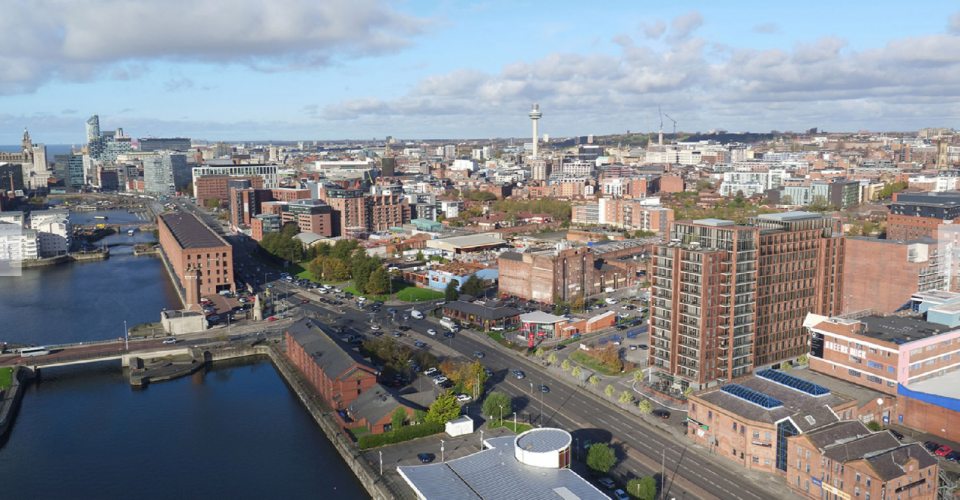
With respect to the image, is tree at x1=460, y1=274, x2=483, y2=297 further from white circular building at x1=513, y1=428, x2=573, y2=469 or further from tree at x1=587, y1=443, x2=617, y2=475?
white circular building at x1=513, y1=428, x2=573, y2=469

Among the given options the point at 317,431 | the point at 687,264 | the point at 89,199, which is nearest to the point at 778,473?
the point at 687,264

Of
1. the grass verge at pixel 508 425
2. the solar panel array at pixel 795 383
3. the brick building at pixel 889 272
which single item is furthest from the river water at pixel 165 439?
the brick building at pixel 889 272

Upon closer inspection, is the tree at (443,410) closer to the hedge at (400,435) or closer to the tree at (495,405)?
the hedge at (400,435)

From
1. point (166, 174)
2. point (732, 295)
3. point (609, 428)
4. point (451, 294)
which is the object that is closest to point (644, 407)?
point (609, 428)

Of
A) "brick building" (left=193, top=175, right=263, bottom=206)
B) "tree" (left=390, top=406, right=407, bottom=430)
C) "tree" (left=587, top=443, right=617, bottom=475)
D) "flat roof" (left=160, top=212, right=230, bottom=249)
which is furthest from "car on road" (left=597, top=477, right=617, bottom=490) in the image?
"brick building" (left=193, top=175, right=263, bottom=206)

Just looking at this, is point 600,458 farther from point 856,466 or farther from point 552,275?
point 552,275

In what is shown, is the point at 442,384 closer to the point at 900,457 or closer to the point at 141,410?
the point at 141,410
